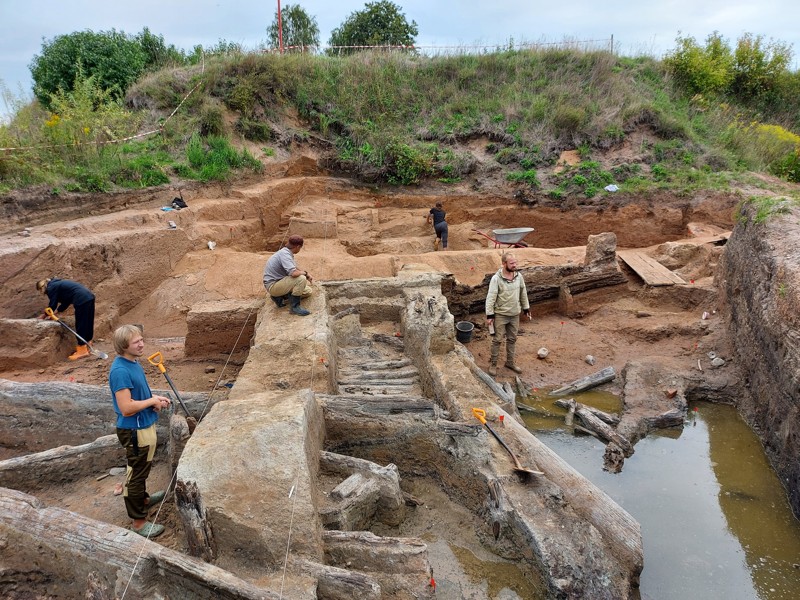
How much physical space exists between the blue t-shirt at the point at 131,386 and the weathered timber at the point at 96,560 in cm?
66

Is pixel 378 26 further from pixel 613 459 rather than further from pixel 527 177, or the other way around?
pixel 613 459

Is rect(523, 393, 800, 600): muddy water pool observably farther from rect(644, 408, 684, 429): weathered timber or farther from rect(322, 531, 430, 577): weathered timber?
rect(322, 531, 430, 577): weathered timber

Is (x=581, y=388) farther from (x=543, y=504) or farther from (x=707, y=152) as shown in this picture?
(x=707, y=152)

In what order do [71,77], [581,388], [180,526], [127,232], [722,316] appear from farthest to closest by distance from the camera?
[71,77], [127,232], [722,316], [581,388], [180,526]

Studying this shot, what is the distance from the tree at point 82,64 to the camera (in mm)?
14320

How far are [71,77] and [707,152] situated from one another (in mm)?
18377

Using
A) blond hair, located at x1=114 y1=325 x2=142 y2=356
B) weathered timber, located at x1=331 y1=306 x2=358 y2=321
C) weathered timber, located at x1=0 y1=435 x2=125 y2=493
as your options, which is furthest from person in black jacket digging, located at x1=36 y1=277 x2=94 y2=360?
blond hair, located at x1=114 y1=325 x2=142 y2=356

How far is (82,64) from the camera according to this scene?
46.9 feet

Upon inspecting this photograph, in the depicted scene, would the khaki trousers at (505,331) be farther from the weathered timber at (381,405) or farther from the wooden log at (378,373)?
the weathered timber at (381,405)

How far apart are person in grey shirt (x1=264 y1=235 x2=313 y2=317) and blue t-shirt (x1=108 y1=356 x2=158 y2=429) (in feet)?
9.77

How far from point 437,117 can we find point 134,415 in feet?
47.4

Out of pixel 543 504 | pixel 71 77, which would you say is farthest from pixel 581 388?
pixel 71 77

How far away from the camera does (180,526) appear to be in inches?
150

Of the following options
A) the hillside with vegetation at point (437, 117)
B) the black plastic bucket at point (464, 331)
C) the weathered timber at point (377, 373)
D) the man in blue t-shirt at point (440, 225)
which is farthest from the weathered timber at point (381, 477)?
the hillside with vegetation at point (437, 117)
